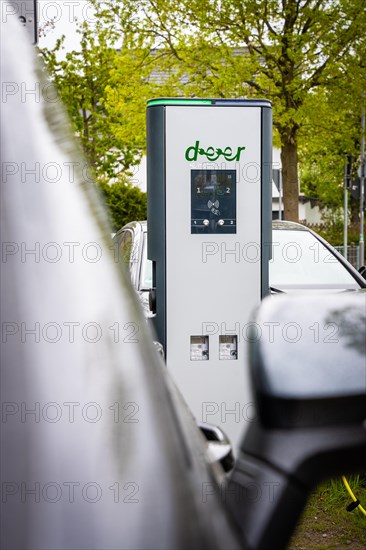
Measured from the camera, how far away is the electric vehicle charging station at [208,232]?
5.46m

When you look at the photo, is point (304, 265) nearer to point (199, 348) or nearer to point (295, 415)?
point (199, 348)

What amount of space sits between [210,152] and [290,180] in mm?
10352

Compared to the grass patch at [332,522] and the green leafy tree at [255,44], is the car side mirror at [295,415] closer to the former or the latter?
the grass patch at [332,522]

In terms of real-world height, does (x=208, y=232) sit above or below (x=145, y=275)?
above

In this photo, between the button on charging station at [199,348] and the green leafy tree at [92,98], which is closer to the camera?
the button on charging station at [199,348]

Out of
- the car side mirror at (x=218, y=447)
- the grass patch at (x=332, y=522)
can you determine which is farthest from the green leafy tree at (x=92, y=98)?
the car side mirror at (x=218, y=447)

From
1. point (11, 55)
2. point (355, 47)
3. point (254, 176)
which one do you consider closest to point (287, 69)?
point (355, 47)

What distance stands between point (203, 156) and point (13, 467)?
15.7 feet

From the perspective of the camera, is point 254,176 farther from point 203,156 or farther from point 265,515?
point 265,515

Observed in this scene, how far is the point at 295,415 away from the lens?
3.27ft

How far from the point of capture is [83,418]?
0.80m

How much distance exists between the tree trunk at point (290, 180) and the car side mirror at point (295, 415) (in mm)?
14500

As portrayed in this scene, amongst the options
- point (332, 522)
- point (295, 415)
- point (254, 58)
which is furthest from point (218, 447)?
point (254, 58)

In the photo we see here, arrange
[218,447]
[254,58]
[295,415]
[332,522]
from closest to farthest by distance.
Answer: [295,415] < [218,447] < [332,522] < [254,58]
